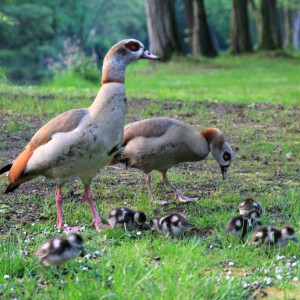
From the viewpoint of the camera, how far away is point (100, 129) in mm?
6426

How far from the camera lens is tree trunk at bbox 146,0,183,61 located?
92.1 feet

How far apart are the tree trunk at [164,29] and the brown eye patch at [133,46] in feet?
70.1

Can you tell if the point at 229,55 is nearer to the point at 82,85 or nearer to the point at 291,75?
the point at 291,75

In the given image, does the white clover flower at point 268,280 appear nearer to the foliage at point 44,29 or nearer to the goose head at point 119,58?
the goose head at point 119,58

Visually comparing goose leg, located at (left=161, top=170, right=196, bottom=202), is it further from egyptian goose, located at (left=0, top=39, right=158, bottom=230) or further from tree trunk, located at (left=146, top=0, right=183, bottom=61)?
tree trunk, located at (left=146, top=0, right=183, bottom=61)

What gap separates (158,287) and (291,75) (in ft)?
64.8

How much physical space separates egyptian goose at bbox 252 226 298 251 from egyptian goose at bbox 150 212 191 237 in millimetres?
788

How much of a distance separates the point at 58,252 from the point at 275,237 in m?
1.85

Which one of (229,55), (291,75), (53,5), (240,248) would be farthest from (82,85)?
(53,5)

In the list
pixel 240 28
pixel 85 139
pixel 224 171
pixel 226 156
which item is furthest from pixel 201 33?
pixel 85 139

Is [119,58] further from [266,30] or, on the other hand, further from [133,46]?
[266,30]

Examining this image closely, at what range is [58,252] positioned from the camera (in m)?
4.89

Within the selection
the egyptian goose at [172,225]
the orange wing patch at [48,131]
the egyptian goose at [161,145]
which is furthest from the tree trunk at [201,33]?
the egyptian goose at [172,225]

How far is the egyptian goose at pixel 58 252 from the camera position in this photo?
4.89 metres
